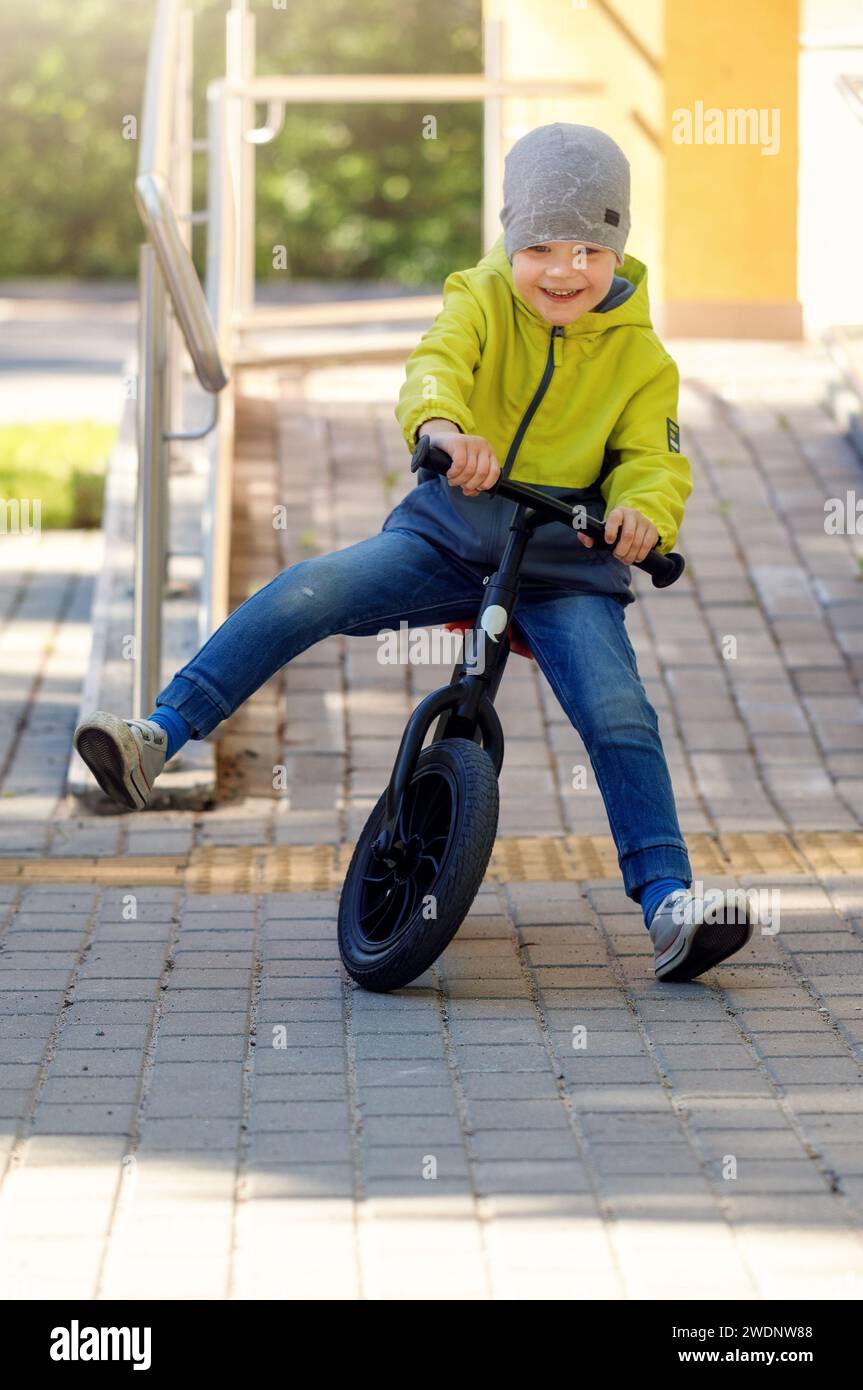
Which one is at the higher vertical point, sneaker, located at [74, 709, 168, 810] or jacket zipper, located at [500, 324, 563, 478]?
jacket zipper, located at [500, 324, 563, 478]

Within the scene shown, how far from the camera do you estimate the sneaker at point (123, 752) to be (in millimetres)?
3375

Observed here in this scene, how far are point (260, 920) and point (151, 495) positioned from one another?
4.38ft

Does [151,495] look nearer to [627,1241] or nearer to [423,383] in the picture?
[423,383]

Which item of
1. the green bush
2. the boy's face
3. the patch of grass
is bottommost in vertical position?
the boy's face

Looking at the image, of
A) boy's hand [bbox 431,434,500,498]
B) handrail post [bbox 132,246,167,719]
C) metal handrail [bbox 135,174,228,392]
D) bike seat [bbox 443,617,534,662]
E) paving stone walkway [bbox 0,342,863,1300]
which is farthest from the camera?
handrail post [bbox 132,246,167,719]

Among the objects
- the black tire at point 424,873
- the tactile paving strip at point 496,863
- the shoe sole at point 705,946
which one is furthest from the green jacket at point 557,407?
the tactile paving strip at point 496,863

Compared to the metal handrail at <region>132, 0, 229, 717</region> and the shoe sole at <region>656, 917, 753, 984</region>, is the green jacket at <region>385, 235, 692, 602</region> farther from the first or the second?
the metal handrail at <region>132, 0, 229, 717</region>

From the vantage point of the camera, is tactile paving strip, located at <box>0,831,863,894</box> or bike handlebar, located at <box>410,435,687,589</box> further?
tactile paving strip, located at <box>0,831,863,894</box>

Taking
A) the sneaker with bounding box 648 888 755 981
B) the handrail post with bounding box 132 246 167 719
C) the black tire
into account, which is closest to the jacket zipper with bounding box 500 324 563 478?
the black tire

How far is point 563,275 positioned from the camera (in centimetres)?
339

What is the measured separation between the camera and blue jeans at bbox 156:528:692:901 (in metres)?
3.46

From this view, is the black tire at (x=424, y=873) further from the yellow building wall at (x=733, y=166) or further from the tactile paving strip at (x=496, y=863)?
the yellow building wall at (x=733, y=166)

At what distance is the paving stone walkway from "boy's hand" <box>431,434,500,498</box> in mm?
953

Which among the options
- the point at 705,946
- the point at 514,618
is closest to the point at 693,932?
the point at 705,946
